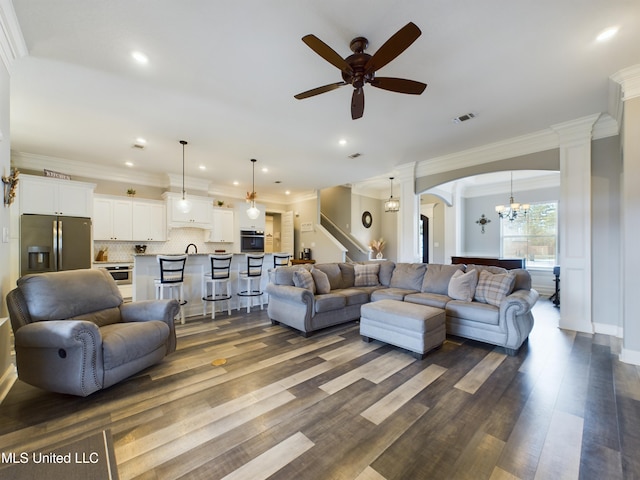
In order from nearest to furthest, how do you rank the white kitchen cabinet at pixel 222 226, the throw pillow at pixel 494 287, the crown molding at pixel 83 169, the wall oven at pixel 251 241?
the throw pillow at pixel 494 287
the crown molding at pixel 83 169
the white kitchen cabinet at pixel 222 226
the wall oven at pixel 251 241

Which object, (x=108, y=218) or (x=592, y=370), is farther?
(x=108, y=218)

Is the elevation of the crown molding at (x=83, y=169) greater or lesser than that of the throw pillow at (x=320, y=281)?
greater

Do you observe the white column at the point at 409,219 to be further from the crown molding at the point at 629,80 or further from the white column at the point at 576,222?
the crown molding at the point at 629,80

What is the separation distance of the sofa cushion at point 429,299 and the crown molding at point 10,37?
4854 mm

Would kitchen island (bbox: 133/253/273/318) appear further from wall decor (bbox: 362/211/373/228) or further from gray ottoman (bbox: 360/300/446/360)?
wall decor (bbox: 362/211/373/228)

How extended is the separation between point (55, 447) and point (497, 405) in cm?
297

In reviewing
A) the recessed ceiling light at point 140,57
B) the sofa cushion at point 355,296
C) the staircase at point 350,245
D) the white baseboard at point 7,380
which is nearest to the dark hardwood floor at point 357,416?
the white baseboard at point 7,380

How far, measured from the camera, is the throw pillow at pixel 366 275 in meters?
4.93

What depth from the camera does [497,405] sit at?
2.10 meters

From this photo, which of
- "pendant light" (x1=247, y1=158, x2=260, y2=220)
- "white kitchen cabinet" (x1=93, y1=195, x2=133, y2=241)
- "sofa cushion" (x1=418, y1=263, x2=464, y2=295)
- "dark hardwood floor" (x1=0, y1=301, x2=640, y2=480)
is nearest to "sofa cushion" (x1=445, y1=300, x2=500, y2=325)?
"dark hardwood floor" (x1=0, y1=301, x2=640, y2=480)

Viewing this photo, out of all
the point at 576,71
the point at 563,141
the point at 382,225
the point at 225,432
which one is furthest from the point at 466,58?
the point at 382,225

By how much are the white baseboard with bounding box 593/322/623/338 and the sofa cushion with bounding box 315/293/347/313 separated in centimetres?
351

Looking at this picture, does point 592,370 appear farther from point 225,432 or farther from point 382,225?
point 382,225

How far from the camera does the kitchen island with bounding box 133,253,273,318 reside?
169 inches
